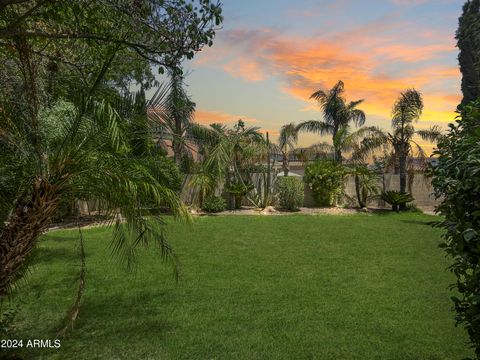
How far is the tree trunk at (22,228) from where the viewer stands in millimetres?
3752

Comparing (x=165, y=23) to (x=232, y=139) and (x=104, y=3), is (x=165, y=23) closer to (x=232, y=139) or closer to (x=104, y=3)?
(x=104, y=3)

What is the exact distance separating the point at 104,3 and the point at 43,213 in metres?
2.57

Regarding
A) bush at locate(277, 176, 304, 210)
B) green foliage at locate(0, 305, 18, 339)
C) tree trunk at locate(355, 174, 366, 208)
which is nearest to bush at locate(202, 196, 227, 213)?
bush at locate(277, 176, 304, 210)

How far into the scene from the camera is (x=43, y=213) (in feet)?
12.7

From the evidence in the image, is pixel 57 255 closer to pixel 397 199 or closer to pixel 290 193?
pixel 290 193

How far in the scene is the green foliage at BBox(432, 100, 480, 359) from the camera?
2.46m

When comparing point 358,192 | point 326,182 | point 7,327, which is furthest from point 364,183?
point 7,327

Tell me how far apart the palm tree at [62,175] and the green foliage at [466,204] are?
314 centimetres

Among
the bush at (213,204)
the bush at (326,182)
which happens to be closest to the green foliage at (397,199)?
the bush at (326,182)

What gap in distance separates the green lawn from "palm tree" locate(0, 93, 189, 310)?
4.10ft

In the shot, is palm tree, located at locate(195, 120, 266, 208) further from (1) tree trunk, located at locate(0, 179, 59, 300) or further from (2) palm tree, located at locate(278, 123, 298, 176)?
(1) tree trunk, located at locate(0, 179, 59, 300)

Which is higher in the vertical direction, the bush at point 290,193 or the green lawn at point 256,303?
the bush at point 290,193

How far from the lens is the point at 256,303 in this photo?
5.58 m

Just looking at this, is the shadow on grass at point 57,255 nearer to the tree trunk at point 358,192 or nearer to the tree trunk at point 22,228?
the tree trunk at point 22,228
